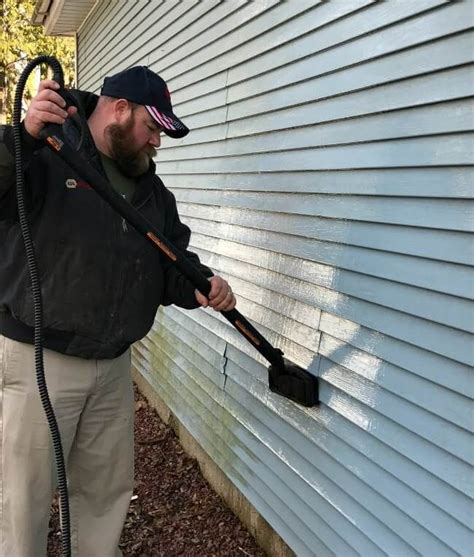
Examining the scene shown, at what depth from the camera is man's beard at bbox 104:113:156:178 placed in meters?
2.51

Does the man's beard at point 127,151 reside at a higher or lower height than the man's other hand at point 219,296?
higher

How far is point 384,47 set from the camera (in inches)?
88.5

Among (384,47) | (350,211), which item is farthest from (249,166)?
(384,47)

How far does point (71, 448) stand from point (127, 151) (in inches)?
52.3

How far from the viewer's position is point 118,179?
262 cm

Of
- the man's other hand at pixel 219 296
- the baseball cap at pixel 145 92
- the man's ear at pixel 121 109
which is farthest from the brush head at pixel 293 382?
the man's ear at pixel 121 109

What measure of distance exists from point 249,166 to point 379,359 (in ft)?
4.96

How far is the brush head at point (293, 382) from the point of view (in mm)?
2787

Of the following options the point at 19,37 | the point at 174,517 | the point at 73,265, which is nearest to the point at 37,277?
the point at 73,265

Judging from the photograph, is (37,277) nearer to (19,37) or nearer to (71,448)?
(71,448)

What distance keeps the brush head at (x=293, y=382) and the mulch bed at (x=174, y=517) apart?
3.61 feet

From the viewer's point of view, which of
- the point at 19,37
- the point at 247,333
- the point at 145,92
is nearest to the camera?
the point at 145,92

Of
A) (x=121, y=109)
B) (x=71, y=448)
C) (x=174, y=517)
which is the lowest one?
(x=174, y=517)

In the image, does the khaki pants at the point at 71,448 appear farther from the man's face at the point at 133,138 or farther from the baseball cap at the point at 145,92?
the baseball cap at the point at 145,92
